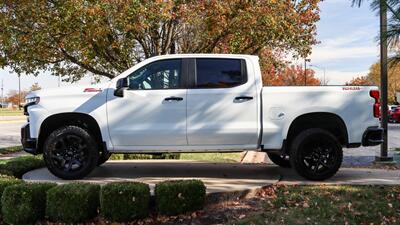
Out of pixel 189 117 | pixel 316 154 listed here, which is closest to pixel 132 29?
pixel 189 117

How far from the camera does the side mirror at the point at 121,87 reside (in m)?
7.43

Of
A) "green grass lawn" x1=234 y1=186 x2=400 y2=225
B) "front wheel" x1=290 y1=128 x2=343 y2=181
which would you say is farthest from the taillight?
"green grass lawn" x1=234 y1=186 x2=400 y2=225

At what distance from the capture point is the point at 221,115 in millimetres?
7500

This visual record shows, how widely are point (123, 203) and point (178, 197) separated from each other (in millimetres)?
656

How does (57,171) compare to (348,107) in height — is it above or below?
below

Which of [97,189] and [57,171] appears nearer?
[97,189]

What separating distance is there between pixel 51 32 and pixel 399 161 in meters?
8.81

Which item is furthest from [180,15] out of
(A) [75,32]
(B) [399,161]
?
(B) [399,161]

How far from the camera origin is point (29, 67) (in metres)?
13.7

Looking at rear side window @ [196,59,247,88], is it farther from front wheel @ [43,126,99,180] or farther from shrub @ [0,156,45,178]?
shrub @ [0,156,45,178]

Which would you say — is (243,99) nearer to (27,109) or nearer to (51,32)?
(27,109)

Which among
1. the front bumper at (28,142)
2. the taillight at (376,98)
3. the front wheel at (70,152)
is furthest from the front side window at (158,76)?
the taillight at (376,98)

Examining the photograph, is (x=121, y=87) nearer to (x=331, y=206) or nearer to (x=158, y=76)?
(x=158, y=76)

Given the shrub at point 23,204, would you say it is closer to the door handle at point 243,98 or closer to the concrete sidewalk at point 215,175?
the concrete sidewalk at point 215,175
